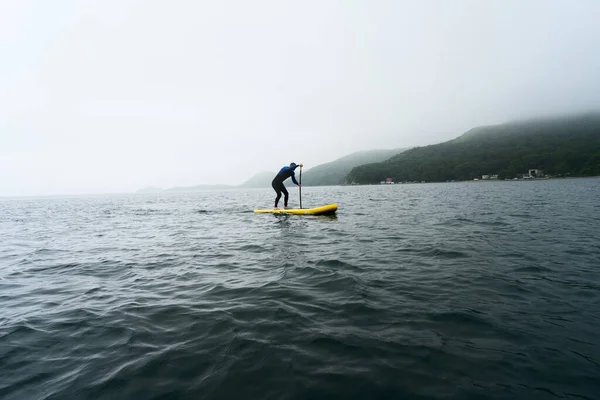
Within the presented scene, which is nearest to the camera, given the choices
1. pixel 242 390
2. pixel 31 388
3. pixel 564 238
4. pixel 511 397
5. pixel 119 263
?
pixel 511 397

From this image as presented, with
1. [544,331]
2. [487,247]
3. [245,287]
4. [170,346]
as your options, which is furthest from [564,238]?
[170,346]

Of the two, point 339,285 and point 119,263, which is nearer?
point 339,285

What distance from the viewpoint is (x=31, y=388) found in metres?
3.46

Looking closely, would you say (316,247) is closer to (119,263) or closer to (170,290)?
(170,290)

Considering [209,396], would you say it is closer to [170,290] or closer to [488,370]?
[488,370]

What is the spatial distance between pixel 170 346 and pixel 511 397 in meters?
4.54

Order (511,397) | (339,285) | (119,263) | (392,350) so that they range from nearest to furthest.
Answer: (511,397) → (392,350) → (339,285) → (119,263)

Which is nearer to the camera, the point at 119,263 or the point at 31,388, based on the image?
the point at 31,388

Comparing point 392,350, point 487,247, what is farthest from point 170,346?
point 487,247

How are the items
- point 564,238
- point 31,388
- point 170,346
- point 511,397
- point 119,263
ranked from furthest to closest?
point 564,238 < point 119,263 < point 170,346 < point 31,388 < point 511,397

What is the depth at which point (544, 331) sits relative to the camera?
4.27 meters

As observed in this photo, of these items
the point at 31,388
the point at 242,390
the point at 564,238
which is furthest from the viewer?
the point at 564,238

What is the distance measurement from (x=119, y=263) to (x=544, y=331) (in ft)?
37.6

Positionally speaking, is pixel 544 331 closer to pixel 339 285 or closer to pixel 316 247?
pixel 339 285
